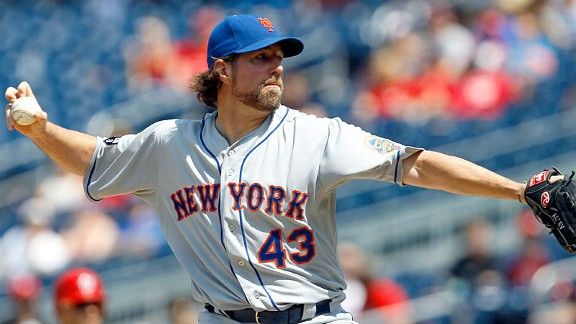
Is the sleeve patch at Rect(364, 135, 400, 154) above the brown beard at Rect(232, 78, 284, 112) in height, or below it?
below

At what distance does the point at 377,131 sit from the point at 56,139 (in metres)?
5.33

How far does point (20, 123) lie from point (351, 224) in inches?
201

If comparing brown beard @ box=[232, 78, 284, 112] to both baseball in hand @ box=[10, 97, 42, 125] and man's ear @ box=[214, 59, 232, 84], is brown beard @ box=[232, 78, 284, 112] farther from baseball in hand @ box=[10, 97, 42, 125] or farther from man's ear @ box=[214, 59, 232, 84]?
baseball in hand @ box=[10, 97, 42, 125]

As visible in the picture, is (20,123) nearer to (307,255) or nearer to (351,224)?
(307,255)

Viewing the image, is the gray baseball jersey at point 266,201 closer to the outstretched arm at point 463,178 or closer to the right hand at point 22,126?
the outstretched arm at point 463,178

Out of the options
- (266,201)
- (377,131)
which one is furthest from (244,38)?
(377,131)

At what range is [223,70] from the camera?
4.41 metres

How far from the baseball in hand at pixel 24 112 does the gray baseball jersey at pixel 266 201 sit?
44 cm

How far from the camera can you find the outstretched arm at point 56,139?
4.35m

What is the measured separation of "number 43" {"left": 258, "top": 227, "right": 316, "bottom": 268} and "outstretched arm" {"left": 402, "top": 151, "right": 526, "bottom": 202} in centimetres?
44

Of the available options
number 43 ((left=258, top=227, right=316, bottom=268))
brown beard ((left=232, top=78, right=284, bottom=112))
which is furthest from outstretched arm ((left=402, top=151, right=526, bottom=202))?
brown beard ((left=232, top=78, right=284, bottom=112))

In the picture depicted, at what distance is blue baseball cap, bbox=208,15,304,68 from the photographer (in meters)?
4.28

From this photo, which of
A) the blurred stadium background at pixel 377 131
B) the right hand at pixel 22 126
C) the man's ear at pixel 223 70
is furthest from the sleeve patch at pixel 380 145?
the blurred stadium background at pixel 377 131

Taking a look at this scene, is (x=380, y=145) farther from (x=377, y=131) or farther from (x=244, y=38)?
(x=377, y=131)
